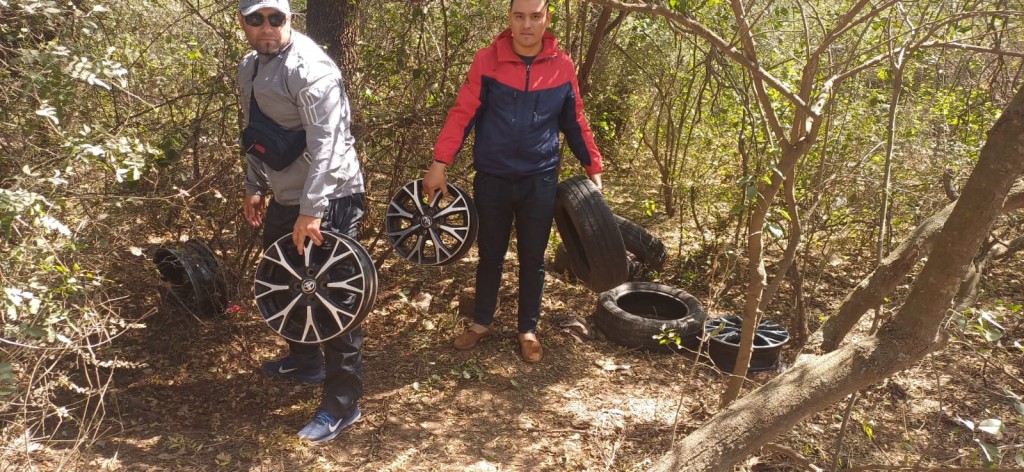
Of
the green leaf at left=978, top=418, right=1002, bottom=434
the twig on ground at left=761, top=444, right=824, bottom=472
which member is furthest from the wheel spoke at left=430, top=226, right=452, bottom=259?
the green leaf at left=978, top=418, right=1002, bottom=434

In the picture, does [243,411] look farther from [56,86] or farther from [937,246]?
[937,246]

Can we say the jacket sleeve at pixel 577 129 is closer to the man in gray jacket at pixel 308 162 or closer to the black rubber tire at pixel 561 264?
the man in gray jacket at pixel 308 162

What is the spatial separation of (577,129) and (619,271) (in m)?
0.92

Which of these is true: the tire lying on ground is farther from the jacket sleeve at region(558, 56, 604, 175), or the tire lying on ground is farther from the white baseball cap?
the white baseball cap

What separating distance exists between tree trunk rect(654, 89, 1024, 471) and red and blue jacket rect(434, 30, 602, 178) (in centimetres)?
186

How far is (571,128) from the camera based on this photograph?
4.39 metres

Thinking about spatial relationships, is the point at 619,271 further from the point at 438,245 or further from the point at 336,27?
the point at 336,27

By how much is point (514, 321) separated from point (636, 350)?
88cm

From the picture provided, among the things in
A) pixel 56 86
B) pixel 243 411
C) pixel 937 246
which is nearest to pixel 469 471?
pixel 243 411

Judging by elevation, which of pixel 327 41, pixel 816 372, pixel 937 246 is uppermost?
pixel 327 41

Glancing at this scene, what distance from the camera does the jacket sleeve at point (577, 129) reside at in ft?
14.2

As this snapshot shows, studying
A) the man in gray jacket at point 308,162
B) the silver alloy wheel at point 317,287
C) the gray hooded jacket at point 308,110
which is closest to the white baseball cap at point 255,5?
the man in gray jacket at point 308,162

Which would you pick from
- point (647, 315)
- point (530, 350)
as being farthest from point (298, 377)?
point (647, 315)

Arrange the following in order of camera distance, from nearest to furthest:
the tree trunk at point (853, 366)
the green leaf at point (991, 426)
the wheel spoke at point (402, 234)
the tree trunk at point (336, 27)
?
the green leaf at point (991, 426) → the tree trunk at point (853, 366) → the wheel spoke at point (402, 234) → the tree trunk at point (336, 27)
